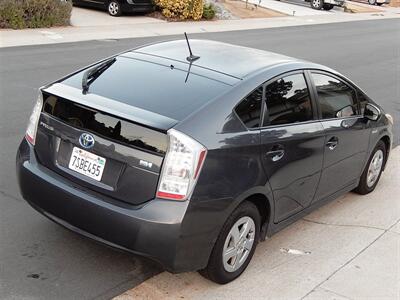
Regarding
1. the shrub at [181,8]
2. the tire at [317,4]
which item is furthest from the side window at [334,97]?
the tire at [317,4]

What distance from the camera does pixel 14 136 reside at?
6.46m

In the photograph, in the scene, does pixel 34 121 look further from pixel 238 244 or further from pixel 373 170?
pixel 373 170

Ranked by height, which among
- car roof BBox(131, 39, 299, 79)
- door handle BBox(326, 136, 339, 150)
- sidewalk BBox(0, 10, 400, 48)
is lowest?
sidewalk BBox(0, 10, 400, 48)

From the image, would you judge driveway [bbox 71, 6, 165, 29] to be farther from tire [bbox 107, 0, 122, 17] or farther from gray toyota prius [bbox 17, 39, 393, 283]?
gray toyota prius [bbox 17, 39, 393, 283]

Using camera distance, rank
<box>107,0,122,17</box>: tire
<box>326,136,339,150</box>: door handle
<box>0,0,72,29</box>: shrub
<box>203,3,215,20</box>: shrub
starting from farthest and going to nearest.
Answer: <box>203,3,215,20</box>: shrub < <box>107,0,122,17</box>: tire < <box>0,0,72,29</box>: shrub < <box>326,136,339,150</box>: door handle

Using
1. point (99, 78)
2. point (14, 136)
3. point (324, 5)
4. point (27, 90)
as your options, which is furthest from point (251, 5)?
point (99, 78)

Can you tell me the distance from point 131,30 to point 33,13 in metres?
3.10

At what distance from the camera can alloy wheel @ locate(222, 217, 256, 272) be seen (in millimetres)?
3703

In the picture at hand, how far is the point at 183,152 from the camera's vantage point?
10.8 feet

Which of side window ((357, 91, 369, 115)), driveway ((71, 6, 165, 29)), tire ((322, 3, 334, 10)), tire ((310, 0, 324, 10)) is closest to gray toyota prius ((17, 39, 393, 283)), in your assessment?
side window ((357, 91, 369, 115))

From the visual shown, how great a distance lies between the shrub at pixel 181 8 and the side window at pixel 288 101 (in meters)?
17.6

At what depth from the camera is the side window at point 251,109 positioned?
3.76m

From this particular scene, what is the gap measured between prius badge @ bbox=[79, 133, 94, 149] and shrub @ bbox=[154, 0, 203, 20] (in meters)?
18.4

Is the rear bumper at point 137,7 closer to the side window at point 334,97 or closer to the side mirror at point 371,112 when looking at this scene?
the side mirror at point 371,112
